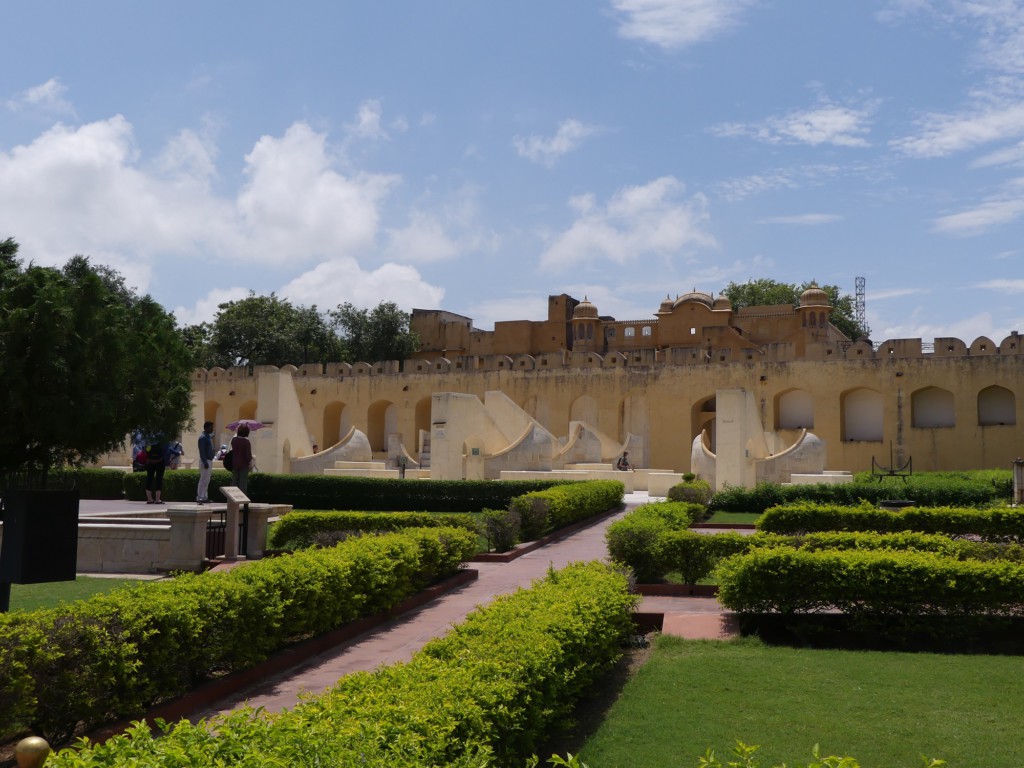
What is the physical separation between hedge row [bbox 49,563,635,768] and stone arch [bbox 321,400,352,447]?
105 feet

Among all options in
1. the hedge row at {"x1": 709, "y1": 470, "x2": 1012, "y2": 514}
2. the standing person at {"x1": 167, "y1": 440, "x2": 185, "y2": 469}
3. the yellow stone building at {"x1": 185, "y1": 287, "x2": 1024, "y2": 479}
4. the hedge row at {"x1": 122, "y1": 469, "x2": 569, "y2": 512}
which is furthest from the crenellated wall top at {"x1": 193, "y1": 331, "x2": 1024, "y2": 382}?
the hedge row at {"x1": 709, "y1": 470, "x2": 1012, "y2": 514}

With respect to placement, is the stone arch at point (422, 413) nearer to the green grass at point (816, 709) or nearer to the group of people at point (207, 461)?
the group of people at point (207, 461)

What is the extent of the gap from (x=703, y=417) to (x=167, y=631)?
28.7m

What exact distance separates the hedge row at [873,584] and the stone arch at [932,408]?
23273mm

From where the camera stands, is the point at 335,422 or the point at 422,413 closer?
the point at 422,413

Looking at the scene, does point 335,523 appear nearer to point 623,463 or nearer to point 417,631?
point 417,631

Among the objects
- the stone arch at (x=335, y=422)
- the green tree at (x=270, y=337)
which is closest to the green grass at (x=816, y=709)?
the stone arch at (x=335, y=422)

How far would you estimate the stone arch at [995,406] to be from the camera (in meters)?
27.7

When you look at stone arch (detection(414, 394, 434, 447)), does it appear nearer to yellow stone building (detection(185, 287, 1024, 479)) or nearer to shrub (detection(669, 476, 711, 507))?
yellow stone building (detection(185, 287, 1024, 479))

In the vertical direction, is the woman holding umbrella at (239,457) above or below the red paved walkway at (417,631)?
above

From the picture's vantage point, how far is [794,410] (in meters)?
30.8

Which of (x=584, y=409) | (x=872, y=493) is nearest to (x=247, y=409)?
(x=584, y=409)

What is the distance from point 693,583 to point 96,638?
5.98 m

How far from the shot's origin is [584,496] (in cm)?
1575
